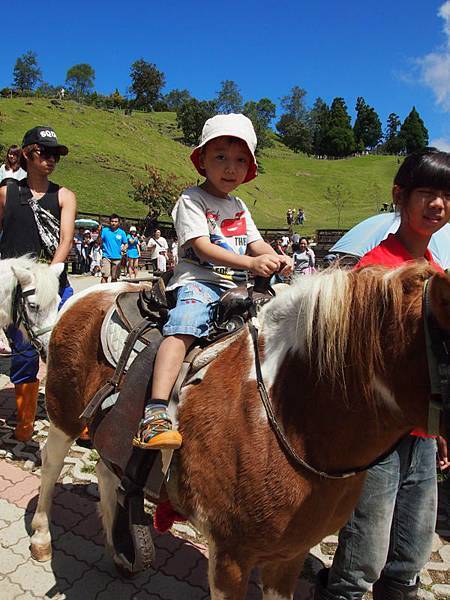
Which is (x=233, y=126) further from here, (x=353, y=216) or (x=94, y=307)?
(x=353, y=216)

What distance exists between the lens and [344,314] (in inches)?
59.7

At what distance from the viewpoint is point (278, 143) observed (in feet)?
352

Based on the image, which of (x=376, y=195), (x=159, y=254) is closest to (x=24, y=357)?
(x=159, y=254)

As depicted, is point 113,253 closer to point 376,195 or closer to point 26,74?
point 376,195

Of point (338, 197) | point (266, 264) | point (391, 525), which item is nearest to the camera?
point (266, 264)

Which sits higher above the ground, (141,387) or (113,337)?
(113,337)

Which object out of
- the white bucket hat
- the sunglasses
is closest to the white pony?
the sunglasses

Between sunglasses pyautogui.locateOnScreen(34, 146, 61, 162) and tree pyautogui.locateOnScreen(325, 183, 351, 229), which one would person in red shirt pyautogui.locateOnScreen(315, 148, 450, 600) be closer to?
sunglasses pyautogui.locateOnScreen(34, 146, 61, 162)

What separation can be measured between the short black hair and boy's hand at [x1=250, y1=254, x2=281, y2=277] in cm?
72

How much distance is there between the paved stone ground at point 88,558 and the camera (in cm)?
291

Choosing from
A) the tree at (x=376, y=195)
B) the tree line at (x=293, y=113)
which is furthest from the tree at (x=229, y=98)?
the tree at (x=376, y=195)

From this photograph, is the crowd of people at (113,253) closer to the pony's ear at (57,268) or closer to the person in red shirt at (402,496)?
the pony's ear at (57,268)

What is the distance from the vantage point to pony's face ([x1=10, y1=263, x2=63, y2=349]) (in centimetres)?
372

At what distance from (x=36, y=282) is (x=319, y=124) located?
12000 centimetres
